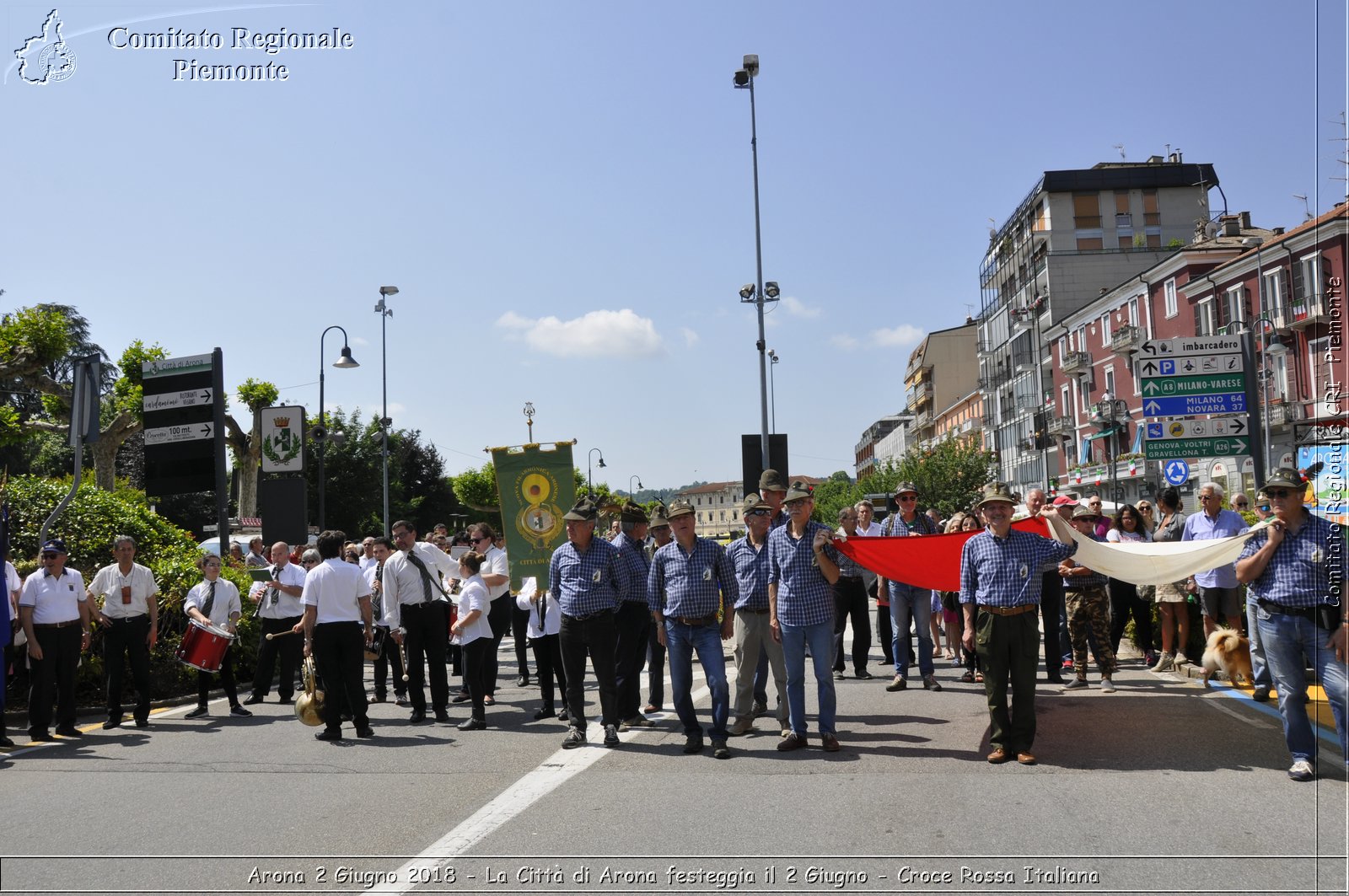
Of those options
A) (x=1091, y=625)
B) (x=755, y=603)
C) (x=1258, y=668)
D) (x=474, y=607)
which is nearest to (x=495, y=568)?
(x=474, y=607)

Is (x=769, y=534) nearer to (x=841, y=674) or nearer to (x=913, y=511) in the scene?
(x=913, y=511)

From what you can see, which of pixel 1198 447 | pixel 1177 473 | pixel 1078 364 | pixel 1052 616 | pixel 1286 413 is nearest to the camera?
pixel 1052 616

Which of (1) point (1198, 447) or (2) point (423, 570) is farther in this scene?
(1) point (1198, 447)

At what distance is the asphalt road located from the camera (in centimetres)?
536

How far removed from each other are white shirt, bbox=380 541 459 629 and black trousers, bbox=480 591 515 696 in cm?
72

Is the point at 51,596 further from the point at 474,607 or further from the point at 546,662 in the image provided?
the point at 546,662

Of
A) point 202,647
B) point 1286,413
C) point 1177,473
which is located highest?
point 1286,413

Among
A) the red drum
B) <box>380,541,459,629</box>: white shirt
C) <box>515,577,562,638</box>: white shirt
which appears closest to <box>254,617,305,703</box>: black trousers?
the red drum

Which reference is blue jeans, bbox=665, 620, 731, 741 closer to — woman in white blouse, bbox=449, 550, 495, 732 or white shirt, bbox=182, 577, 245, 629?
woman in white blouse, bbox=449, 550, 495, 732

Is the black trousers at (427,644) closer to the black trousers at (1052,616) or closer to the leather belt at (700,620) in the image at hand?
the leather belt at (700,620)

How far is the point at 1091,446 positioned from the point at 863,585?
5301 cm

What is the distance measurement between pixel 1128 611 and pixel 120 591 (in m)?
11.3

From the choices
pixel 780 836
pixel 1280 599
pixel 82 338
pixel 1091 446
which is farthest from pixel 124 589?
pixel 82 338

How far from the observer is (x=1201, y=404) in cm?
1251
